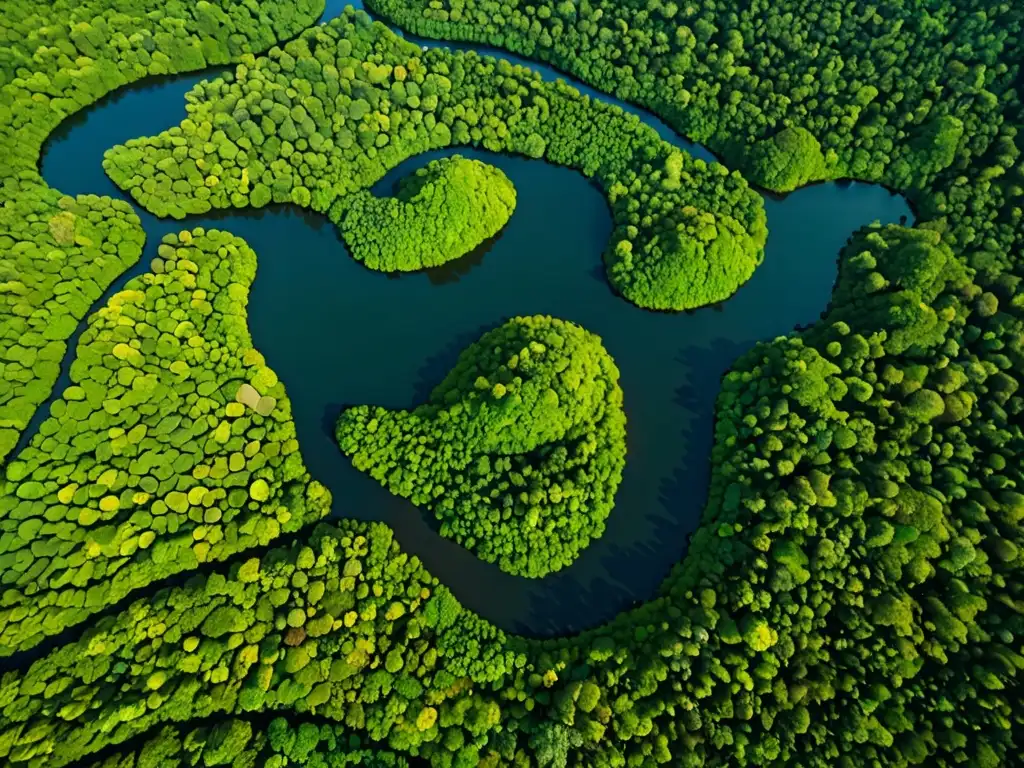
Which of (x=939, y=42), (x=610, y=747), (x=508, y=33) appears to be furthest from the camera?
(x=508, y=33)

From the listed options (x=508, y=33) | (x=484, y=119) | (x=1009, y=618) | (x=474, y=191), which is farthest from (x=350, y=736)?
(x=508, y=33)

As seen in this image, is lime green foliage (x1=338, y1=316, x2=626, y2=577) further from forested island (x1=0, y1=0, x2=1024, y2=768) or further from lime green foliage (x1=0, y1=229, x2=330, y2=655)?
lime green foliage (x1=0, y1=229, x2=330, y2=655)

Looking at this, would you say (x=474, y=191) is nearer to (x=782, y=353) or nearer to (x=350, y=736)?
(x=782, y=353)

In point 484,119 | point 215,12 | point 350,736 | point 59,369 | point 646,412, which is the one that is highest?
point 215,12

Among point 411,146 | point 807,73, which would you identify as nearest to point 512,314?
point 411,146

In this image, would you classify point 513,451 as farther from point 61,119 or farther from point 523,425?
point 61,119

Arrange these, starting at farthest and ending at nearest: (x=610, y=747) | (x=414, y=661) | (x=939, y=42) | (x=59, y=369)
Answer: (x=939, y=42) → (x=59, y=369) → (x=414, y=661) → (x=610, y=747)
